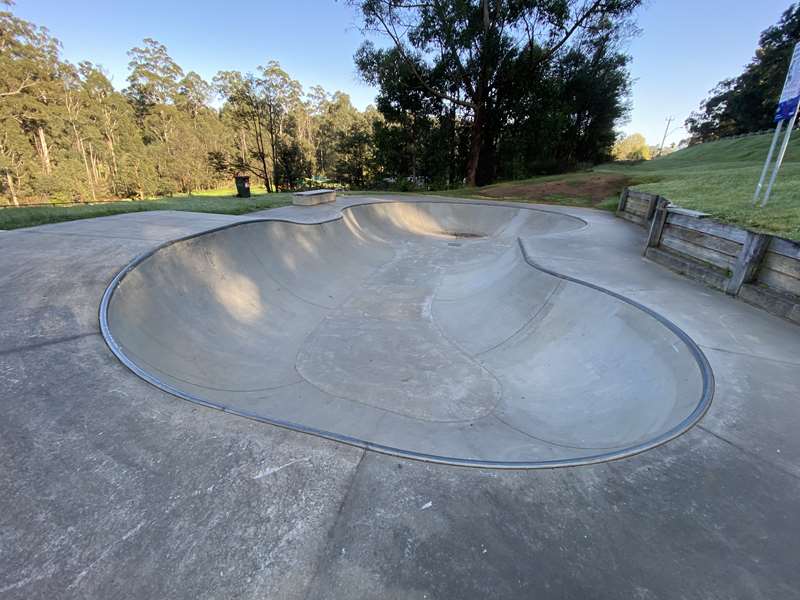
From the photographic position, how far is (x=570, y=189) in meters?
18.4

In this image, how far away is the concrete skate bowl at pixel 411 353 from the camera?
3224mm

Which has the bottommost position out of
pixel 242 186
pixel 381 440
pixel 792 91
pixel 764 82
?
pixel 381 440

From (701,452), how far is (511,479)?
134 cm

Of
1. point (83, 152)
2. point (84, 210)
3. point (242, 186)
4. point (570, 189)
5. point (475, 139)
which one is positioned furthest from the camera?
point (83, 152)

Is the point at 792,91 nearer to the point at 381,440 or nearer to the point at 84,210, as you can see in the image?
the point at 381,440

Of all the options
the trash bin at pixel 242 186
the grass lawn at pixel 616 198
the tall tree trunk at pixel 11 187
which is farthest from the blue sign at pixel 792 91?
the tall tree trunk at pixel 11 187

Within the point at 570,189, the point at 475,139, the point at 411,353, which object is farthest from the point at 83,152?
the point at 411,353

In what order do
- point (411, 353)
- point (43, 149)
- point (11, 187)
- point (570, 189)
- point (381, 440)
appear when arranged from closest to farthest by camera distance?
point (381, 440)
point (411, 353)
point (570, 189)
point (11, 187)
point (43, 149)

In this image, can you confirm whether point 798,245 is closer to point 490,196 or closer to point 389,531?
point 389,531

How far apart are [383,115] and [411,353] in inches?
1065

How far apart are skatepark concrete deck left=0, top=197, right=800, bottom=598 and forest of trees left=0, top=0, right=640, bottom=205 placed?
2314 centimetres

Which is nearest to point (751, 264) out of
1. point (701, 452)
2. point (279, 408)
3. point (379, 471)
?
point (701, 452)

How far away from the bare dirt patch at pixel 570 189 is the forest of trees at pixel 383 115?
7652 mm

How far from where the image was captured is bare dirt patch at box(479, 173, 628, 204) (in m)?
17.1
